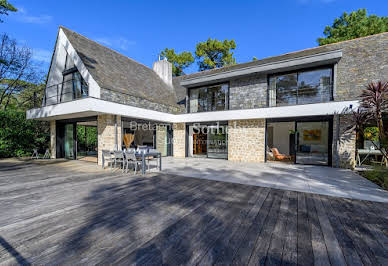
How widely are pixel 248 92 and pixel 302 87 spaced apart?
259 centimetres

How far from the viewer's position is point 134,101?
892 centimetres

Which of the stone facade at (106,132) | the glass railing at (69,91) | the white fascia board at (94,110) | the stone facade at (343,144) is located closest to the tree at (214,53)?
the white fascia board at (94,110)

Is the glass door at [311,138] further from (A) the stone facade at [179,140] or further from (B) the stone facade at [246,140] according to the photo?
(A) the stone facade at [179,140]

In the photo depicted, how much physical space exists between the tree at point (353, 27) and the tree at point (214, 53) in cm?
913

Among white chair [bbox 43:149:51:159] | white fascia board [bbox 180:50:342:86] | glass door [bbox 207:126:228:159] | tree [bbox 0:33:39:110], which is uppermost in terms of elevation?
tree [bbox 0:33:39:110]

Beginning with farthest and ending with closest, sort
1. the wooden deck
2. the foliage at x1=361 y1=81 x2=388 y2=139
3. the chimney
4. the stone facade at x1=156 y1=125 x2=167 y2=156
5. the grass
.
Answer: the chimney, the stone facade at x1=156 y1=125 x2=167 y2=156, the foliage at x1=361 y1=81 x2=388 y2=139, the grass, the wooden deck

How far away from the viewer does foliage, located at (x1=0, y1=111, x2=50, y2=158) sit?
961 centimetres

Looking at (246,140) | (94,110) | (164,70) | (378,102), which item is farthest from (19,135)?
(378,102)

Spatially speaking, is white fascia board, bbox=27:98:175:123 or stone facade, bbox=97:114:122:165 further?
stone facade, bbox=97:114:122:165

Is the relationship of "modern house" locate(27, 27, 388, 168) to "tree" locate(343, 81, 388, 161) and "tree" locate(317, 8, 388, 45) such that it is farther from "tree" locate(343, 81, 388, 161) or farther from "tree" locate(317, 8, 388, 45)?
"tree" locate(317, 8, 388, 45)

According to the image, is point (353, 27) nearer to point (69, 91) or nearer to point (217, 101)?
point (217, 101)

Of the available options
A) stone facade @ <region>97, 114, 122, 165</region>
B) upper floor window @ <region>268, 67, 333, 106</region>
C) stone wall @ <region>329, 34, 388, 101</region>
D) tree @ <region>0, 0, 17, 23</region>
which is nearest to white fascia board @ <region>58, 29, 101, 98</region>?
stone facade @ <region>97, 114, 122, 165</region>

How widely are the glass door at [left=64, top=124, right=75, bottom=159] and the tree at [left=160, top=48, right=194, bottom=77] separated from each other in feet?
46.0

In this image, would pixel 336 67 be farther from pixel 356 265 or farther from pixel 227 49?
pixel 227 49
